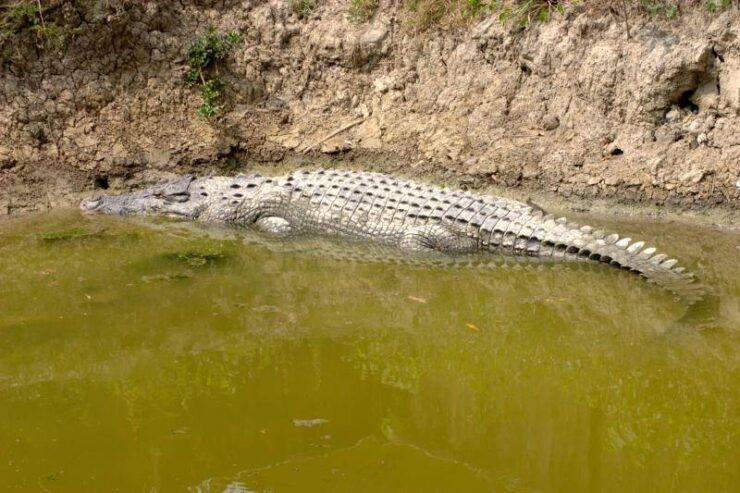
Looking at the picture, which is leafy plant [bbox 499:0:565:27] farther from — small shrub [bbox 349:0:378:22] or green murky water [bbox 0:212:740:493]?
green murky water [bbox 0:212:740:493]

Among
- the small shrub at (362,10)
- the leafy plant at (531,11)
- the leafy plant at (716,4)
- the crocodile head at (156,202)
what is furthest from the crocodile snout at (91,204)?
the leafy plant at (716,4)

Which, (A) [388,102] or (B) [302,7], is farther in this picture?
(B) [302,7]

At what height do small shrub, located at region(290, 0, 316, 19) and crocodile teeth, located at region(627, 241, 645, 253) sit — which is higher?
small shrub, located at region(290, 0, 316, 19)

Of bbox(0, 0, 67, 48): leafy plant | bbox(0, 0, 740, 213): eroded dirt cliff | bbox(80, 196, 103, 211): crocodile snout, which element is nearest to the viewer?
bbox(0, 0, 740, 213): eroded dirt cliff

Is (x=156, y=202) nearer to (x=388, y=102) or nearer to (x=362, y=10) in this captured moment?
(x=388, y=102)

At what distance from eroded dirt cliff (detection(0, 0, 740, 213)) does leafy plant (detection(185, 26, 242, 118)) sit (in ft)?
0.42

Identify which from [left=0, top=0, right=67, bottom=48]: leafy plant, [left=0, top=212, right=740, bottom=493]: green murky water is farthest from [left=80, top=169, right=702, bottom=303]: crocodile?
[left=0, top=0, right=67, bottom=48]: leafy plant

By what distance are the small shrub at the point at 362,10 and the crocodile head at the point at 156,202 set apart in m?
3.02

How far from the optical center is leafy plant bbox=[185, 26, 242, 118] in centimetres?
915

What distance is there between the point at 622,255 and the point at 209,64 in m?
5.45

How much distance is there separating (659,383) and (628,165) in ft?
12.9

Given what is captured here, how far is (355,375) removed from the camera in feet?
14.9

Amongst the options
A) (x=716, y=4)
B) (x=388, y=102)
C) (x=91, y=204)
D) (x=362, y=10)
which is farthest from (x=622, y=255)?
(x=91, y=204)

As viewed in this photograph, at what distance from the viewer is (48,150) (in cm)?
851
